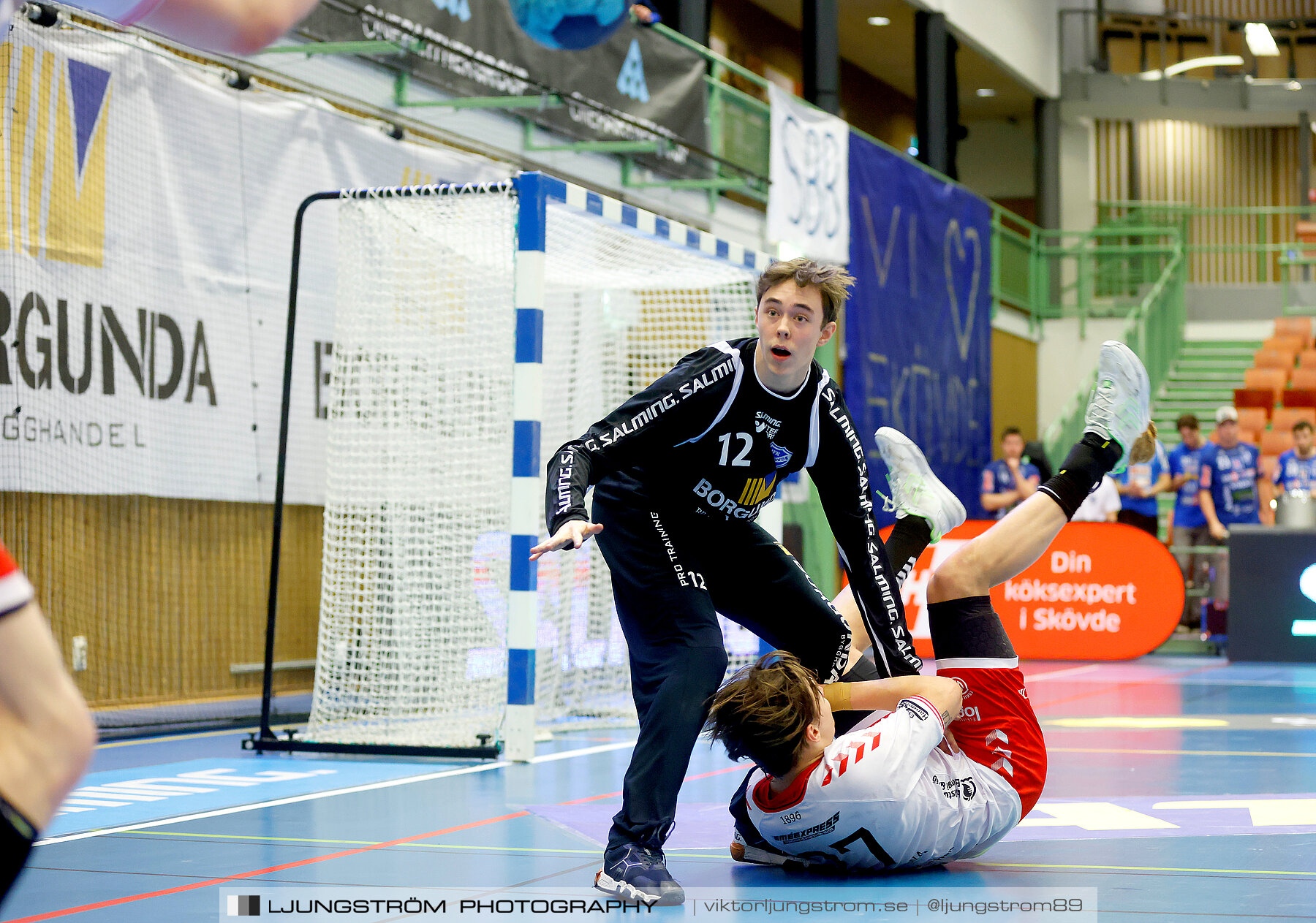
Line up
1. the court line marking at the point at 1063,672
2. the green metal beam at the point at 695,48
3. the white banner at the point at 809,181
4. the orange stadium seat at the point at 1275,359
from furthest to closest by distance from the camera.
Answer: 1. the orange stadium seat at the point at 1275,359
2. the white banner at the point at 809,181
3. the green metal beam at the point at 695,48
4. the court line marking at the point at 1063,672

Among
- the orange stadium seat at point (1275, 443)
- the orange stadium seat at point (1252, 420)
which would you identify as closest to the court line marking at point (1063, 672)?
the orange stadium seat at point (1275, 443)

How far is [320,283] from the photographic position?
9.70 meters

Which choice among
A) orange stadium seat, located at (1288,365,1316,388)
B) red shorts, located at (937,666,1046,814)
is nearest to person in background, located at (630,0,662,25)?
red shorts, located at (937,666,1046,814)

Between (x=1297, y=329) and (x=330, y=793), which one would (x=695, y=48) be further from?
(x=1297, y=329)

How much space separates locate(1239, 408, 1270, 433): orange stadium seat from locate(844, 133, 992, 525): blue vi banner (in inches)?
143

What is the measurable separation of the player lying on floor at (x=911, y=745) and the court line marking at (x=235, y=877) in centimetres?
115

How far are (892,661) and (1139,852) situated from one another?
101 centimetres

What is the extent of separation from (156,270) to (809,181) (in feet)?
27.3

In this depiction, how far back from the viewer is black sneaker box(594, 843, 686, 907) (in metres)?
3.79

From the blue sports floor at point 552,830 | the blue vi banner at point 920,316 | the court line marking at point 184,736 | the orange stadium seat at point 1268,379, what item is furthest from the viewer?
the orange stadium seat at point 1268,379

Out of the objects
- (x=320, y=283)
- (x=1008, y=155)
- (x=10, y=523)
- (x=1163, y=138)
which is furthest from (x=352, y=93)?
(x=1163, y=138)

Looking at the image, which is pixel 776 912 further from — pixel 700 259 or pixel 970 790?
pixel 700 259

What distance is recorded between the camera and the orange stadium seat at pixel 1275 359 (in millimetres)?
23578

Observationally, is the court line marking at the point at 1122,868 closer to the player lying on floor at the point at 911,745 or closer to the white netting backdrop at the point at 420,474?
the player lying on floor at the point at 911,745
